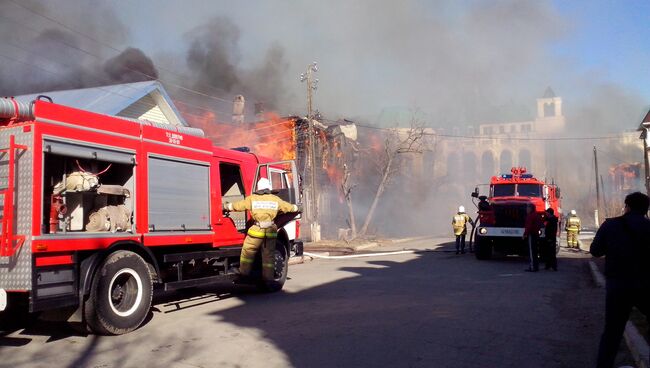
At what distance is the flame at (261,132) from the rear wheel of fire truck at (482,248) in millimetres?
14129

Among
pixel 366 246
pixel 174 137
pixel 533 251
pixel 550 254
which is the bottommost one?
pixel 366 246

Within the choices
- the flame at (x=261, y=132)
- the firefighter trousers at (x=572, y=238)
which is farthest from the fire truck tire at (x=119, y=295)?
the flame at (x=261, y=132)

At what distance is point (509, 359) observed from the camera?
478 cm

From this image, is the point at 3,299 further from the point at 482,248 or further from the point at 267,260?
the point at 482,248

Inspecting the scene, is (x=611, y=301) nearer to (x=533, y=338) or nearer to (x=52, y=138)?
(x=533, y=338)

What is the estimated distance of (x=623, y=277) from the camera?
393 cm

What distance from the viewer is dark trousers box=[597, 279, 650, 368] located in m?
3.88

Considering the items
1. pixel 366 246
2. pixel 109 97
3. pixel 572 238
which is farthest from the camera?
pixel 366 246

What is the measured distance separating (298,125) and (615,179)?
41.7 meters

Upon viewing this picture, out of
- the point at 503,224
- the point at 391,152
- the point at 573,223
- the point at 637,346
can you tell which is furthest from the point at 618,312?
the point at 391,152

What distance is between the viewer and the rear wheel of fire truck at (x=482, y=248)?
1472cm

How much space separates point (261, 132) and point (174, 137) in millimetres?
21179

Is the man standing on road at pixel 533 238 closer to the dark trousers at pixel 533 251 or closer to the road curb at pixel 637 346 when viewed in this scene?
the dark trousers at pixel 533 251

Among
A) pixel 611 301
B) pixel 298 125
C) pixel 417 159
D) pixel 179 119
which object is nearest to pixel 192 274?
pixel 611 301
